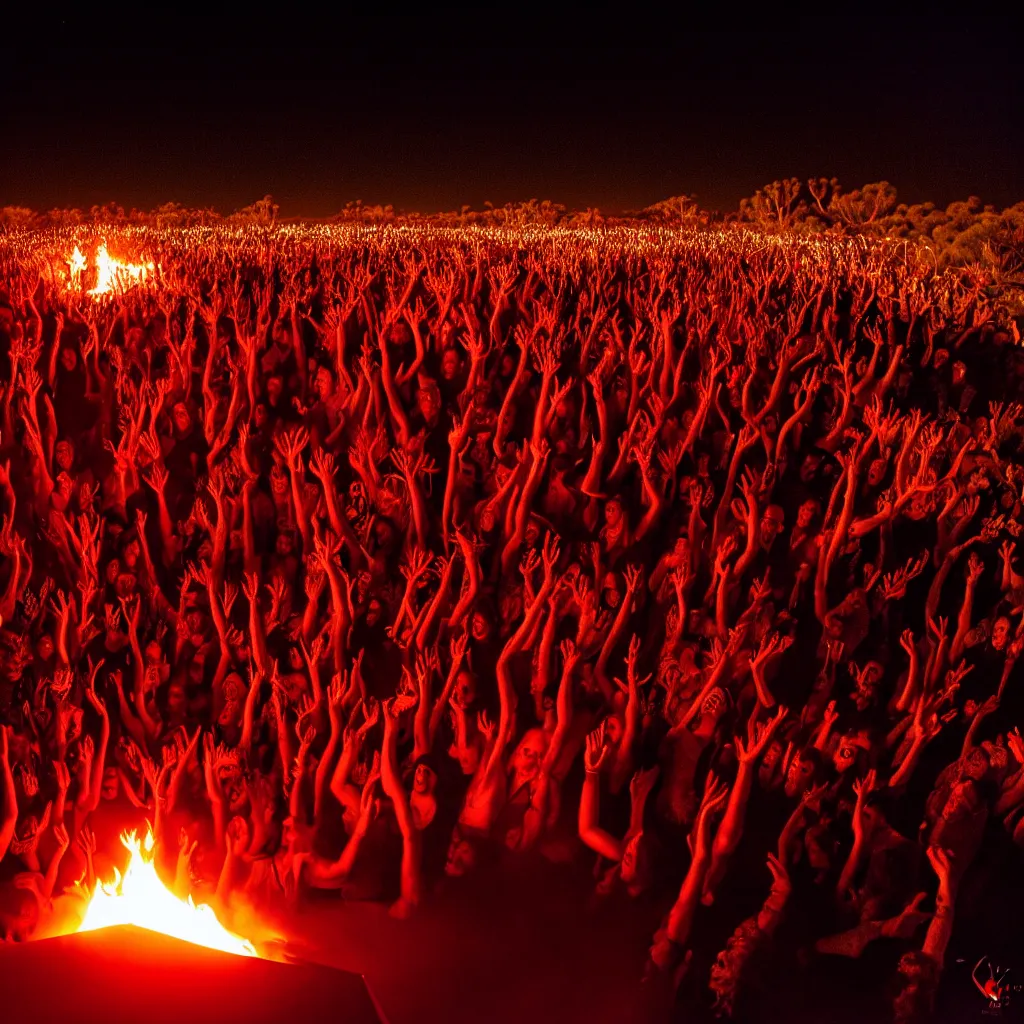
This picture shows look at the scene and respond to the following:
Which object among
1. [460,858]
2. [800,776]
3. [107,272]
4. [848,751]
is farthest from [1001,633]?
[107,272]

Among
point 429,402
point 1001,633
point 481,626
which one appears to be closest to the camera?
point 481,626

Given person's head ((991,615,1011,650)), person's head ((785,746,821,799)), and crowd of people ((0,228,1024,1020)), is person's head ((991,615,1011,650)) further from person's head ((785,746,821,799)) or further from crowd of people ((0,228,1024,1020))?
person's head ((785,746,821,799))

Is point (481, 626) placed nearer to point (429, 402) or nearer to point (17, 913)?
point (17, 913)

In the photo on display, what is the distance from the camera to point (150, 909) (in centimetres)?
571

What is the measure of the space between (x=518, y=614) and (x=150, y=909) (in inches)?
145

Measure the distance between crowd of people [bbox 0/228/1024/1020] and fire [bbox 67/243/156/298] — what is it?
1.18ft

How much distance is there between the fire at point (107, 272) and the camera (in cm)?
1420

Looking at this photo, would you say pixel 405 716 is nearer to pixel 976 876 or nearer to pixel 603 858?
pixel 603 858

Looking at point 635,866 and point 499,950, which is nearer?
point 499,950

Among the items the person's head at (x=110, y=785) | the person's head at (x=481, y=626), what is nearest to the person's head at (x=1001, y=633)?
the person's head at (x=481, y=626)

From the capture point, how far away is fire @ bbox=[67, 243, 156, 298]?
1420 centimetres

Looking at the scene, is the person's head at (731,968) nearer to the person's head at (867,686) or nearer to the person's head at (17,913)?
the person's head at (867,686)

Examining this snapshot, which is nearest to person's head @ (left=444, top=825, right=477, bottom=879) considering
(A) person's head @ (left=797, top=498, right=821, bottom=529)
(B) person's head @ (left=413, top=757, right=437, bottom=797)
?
(B) person's head @ (left=413, top=757, right=437, bottom=797)

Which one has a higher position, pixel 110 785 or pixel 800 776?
pixel 800 776
